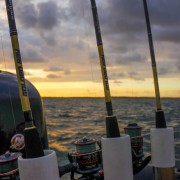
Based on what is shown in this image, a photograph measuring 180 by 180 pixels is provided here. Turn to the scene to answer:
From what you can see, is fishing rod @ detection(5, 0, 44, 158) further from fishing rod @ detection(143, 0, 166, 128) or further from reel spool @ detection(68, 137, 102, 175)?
fishing rod @ detection(143, 0, 166, 128)

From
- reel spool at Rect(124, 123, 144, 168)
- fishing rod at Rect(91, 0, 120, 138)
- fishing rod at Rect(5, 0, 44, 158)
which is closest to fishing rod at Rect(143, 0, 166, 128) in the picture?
reel spool at Rect(124, 123, 144, 168)

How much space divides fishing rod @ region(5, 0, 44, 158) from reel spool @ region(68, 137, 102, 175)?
2074mm

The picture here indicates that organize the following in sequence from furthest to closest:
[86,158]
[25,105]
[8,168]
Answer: [86,158], [8,168], [25,105]

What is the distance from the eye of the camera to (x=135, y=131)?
774cm

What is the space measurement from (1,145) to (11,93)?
3.62 ft

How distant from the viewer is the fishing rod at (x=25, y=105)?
15.4ft

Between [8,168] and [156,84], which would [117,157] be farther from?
[156,84]

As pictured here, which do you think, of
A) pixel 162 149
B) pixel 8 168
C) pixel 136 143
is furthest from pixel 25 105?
pixel 136 143

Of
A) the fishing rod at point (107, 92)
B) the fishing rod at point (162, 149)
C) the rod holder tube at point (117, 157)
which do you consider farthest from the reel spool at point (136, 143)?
the fishing rod at point (107, 92)

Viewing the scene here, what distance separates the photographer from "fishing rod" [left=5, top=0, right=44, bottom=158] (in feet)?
15.4

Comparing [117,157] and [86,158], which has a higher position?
[117,157]

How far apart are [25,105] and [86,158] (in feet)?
7.55

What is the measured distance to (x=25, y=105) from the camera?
4.83 meters

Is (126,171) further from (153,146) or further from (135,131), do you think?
(135,131)
